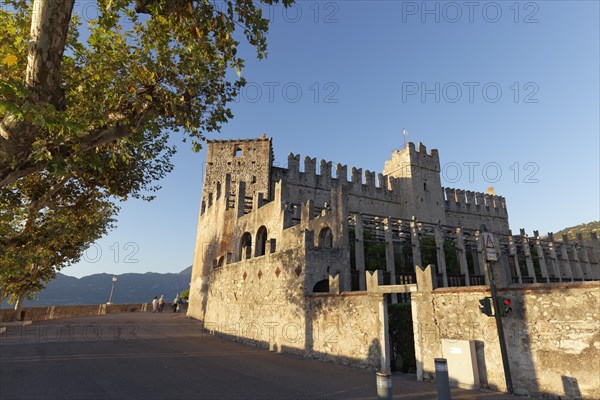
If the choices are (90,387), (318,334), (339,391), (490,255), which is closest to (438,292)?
(490,255)

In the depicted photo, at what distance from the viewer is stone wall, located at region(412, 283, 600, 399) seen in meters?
6.25

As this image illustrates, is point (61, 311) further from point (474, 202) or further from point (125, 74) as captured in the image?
point (474, 202)

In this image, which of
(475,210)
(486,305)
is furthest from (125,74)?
(475,210)

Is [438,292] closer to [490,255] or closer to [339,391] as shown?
[490,255]

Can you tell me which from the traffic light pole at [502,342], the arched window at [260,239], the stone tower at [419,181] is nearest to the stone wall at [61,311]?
the arched window at [260,239]

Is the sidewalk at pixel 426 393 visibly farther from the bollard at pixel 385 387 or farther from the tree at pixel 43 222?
the tree at pixel 43 222

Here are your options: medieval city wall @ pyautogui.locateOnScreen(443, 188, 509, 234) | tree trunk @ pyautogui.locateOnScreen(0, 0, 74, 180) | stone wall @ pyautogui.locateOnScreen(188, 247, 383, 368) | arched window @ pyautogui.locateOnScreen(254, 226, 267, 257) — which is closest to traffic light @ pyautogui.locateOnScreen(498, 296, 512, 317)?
stone wall @ pyautogui.locateOnScreen(188, 247, 383, 368)

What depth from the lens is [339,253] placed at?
14211mm

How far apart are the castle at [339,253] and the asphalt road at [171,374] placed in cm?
133

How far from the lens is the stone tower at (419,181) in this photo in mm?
35594

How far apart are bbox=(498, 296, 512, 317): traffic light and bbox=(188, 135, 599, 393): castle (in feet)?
1.29

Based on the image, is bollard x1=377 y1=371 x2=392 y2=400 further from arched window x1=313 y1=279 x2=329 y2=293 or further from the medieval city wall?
the medieval city wall

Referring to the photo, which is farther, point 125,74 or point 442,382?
point 125,74

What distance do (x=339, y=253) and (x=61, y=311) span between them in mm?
24925
